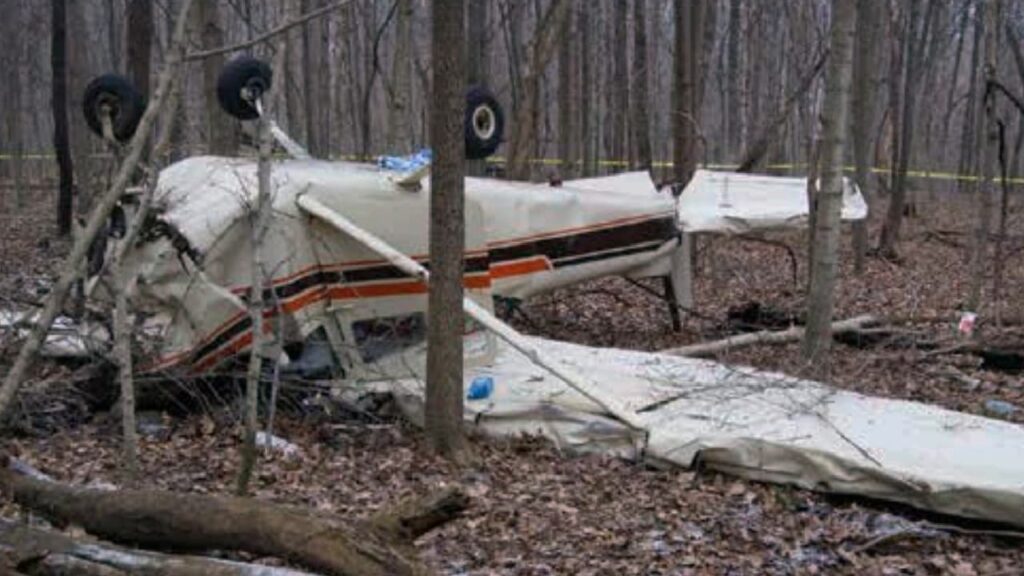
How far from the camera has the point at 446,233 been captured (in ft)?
22.6

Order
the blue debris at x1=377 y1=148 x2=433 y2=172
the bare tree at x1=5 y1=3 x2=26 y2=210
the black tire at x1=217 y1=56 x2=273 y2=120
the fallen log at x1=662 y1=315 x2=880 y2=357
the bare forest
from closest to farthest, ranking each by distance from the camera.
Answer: the bare forest → the black tire at x1=217 y1=56 x2=273 y2=120 → the blue debris at x1=377 y1=148 x2=433 y2=172 → the fallen log at x1=662 y1=315 x2=880 y2=357 → the bare tree at x1=5 y1=3 x2=26 y2=210

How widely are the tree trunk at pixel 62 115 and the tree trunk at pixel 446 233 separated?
12679 mm

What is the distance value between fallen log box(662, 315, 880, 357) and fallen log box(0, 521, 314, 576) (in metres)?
6.53

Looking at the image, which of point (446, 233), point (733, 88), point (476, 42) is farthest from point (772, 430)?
point (733, 88)

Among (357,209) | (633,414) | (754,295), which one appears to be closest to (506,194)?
(357,209)

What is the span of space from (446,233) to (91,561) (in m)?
3.36

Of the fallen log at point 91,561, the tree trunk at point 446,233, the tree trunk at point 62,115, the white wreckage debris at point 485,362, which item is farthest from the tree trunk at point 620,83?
the fallen log at point 91,561

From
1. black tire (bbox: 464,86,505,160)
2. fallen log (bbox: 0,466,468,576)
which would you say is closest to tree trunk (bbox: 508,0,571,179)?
black tire (bbox: 464,86,505,160)

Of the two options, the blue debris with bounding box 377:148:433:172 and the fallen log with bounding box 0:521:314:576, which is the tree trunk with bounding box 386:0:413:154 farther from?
the fallen log with bounding box 0:521:314:576

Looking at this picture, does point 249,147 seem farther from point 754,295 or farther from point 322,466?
point 754,295

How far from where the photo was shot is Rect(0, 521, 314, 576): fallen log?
389 cm

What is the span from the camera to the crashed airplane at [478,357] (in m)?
6.74

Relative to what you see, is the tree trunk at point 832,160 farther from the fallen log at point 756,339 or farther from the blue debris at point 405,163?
the blue debris at point 405,163

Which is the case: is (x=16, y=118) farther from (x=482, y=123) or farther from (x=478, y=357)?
(x=482, y=123)
